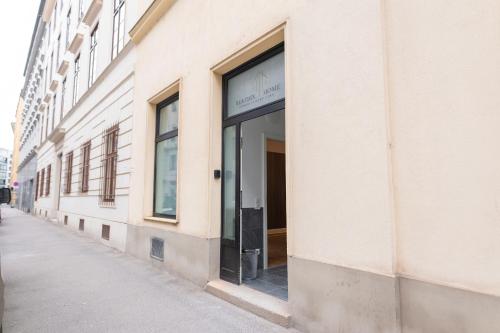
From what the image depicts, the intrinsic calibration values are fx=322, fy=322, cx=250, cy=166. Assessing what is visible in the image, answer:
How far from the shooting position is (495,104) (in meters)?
2.12

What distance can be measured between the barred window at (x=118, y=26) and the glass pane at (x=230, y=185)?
19.3ft

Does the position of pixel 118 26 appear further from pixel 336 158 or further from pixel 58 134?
pixel 336 158

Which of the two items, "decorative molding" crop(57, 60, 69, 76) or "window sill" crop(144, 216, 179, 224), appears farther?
"decorative molding" crop(57, 60, 69, 76)

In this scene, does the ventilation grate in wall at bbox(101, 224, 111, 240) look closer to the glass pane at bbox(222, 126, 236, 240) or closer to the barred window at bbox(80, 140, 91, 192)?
the barred window at bbox(80, 140, 91, 192)

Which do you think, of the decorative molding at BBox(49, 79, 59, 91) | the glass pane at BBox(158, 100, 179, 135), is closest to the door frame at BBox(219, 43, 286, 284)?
the glass pane at BBox(158, 100, 179, 135)

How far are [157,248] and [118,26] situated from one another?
22.7ft

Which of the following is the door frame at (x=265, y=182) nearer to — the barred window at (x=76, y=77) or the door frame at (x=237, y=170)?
the door frame at (x=237, y=170)

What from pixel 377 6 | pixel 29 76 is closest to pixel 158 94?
pixel 377 6

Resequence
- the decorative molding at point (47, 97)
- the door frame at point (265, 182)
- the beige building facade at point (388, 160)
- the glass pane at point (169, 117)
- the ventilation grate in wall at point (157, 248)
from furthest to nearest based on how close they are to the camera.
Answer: the decorative molding at point (47, 97) → the glass pane at point (169, 117) → the ventilation grate in wall at point (157, 248) → the door frame at point (265, 182) → the beige building facade at point (388, 160)

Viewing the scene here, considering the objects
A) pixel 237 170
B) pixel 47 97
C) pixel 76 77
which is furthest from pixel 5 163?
pixel 237 170

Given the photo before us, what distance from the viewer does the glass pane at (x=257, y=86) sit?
403 centimetres

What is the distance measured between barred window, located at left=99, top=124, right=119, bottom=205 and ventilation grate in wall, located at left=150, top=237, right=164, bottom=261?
9.28ft

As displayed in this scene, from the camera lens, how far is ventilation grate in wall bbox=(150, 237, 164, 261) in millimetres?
5766

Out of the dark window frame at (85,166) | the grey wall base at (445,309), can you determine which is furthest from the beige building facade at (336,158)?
the dark window frame at (85,166)
